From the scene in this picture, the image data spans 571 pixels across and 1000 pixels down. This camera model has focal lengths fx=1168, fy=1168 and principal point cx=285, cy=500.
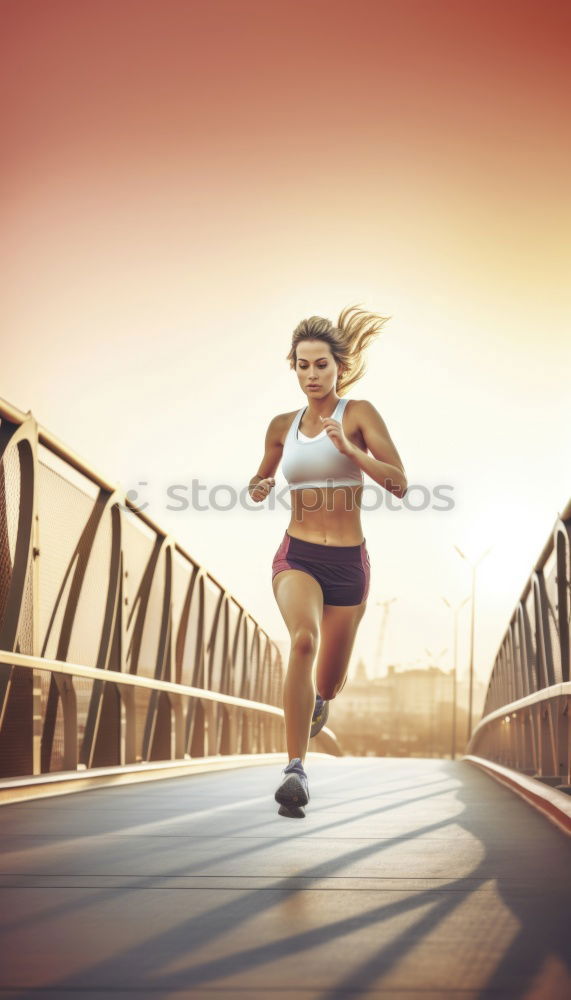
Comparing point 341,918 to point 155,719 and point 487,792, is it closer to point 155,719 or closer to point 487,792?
point 487,792

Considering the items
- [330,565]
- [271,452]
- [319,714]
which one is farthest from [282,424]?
[319,714]

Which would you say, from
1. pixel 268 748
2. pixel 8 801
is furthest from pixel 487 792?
pixel 268 748

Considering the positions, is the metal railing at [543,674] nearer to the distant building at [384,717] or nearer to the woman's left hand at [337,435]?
the woman's left hand at [337,435]

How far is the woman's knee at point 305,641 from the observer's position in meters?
4.83

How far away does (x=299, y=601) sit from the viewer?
4984 mm

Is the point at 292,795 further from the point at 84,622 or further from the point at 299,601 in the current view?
the point at 84,622

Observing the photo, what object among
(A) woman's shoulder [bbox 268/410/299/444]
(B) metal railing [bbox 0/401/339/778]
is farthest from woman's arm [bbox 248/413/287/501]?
(B) metal railing [bbox 0/401/339/778]

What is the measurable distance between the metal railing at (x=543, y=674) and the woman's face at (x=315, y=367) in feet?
4.26

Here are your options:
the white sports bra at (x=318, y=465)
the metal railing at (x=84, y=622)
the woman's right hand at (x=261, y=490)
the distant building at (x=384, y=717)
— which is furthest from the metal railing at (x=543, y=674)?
the distant building at (x=384, y=717)

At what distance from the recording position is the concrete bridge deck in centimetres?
193

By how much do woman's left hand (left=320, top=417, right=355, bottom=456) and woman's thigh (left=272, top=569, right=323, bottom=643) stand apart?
2.09 feet

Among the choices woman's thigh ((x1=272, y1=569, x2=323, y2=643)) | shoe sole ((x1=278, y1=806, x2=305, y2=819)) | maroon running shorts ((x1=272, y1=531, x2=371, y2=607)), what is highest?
maroon running shorts ((x1=272, y1=531, x2=371, y2=607))

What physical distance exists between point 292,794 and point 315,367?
1895 mm

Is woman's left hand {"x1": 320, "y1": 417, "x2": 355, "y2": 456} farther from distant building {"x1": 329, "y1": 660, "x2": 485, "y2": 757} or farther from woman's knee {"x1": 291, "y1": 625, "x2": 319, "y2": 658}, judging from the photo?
distant building {"x1": 329, "y1": 660, "x2": 485, "y2": 757}
